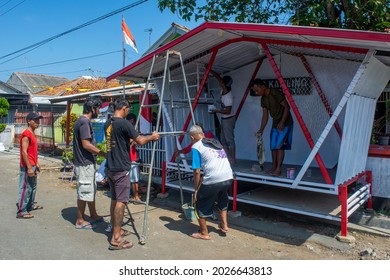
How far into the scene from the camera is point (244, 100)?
307 inches

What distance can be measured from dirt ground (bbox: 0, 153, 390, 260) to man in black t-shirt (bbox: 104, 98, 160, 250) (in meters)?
0.24

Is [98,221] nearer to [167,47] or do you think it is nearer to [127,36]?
[167,47]

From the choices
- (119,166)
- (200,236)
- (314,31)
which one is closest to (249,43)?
(314,31)

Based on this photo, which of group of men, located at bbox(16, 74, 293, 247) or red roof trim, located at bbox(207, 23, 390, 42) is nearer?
red roof trim, located at bbox(207, 23, 390, 42)

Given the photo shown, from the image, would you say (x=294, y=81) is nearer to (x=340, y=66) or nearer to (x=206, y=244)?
(x=340, y=66)

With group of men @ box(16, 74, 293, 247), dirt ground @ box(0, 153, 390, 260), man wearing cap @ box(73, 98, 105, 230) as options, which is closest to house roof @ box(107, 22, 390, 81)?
group of men @ box(16, 74, 293, 247)

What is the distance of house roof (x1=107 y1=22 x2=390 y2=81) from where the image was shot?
4301mm

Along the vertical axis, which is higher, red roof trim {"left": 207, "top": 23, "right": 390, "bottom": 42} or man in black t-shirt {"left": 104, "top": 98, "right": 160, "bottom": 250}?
red roof trim {"left": 207, "top": 23, "right": 390, "bottom": 42}

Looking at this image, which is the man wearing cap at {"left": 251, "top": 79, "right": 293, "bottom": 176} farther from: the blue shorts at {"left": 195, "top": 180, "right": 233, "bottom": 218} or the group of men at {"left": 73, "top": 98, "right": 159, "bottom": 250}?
the group of men at {"left": 73, "top": 98, "right": 159, "bottom": 250}

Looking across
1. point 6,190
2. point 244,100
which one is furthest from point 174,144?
point 6,190

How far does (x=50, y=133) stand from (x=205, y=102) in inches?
402

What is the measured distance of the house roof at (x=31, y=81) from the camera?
38.0 meters

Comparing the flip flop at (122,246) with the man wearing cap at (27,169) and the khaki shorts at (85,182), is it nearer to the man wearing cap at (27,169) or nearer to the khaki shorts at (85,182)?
the khaki shorts at (85,182)

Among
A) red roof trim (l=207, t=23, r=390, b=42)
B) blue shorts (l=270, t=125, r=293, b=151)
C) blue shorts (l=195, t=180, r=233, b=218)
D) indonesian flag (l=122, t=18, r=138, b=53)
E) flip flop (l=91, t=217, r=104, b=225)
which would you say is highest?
indonesian flag (l=122, t=18, r=138, b=53)
